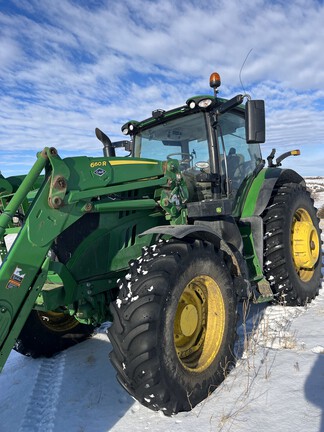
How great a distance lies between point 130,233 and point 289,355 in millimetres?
1738

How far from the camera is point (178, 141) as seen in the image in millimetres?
4348

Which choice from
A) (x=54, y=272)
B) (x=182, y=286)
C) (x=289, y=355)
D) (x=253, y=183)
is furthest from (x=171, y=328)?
(x=253, y=183)

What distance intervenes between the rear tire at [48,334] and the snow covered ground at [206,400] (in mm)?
122

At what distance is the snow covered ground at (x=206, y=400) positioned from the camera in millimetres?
2367

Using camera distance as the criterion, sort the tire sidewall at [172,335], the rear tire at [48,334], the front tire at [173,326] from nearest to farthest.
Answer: the front tire at [173,326] → the tire sidewall at [172,335] → the rear tire at [48,334]

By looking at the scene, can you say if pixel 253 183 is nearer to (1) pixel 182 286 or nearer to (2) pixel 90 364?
(1) pixel 182 286

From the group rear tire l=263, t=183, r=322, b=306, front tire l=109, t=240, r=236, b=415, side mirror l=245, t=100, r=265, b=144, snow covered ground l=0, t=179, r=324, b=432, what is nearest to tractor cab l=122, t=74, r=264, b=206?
side mirror l=245, t=100, r=265, b=144

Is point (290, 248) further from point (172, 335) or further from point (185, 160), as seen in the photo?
point (172, 335)

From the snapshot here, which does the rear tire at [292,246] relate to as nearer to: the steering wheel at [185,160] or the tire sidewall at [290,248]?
the tire sidewall at [290,248]

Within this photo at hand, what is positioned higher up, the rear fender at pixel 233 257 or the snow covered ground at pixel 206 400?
the rear fender at pixel 233 257

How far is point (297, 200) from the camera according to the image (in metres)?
4.86

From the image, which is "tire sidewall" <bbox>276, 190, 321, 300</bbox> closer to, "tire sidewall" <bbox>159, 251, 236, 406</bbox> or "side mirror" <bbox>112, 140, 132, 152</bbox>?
"tire sidewall" <bbox>159, 251, 236, 406</bbox>

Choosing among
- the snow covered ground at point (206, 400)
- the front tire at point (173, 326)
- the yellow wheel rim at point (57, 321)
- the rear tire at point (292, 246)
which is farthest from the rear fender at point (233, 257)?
the yellow wheel rim at point (57, 321)

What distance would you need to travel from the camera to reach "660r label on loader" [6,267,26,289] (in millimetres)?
2203
